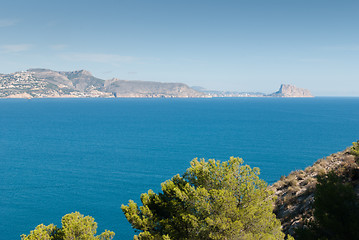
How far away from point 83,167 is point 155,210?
5456 cm

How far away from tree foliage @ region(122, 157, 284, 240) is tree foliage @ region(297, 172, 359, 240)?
327 centimetres

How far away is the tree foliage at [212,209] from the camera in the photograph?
16500mm

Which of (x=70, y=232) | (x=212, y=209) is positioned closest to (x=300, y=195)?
(x=212, y=209)

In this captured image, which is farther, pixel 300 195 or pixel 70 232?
pixel 300 195

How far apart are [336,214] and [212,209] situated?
271 inches

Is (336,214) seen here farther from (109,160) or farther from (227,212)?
(109,160)

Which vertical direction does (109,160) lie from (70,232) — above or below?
below

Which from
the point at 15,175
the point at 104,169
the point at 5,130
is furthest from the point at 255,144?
the point at 5,130

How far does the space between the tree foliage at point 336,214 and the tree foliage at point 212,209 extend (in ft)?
10.7

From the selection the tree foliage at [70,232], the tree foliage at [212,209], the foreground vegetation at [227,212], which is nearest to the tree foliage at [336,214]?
the foreground vegetation at [227,212]

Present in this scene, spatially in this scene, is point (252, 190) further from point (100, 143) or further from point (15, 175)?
point (100, 143)

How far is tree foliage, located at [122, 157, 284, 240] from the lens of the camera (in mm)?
16500

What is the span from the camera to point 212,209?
54.9 feet

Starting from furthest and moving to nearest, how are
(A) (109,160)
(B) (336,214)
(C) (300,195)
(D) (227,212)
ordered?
1. (A) (109,160)
2. (C) (300,195)
3. (D) (227,212)
4. (B) (336,214)
